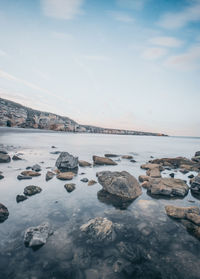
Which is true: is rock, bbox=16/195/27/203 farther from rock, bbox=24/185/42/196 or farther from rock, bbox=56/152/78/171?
rock, bbox=56/152/78/171

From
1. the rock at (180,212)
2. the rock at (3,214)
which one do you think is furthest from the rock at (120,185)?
the rock at (3,214)

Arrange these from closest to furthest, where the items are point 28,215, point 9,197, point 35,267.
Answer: point 35,267
point 28,215
point 9,197

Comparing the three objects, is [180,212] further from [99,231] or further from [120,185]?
[99,231]

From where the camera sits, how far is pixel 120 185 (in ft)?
27.0

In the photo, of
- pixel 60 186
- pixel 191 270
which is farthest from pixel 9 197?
pixel 191 270

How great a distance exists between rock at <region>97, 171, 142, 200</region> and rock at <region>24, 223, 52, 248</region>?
4.19 meters

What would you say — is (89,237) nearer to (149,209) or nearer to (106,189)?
(149,209)

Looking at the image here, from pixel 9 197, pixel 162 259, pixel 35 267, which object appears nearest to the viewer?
pixel 35 267

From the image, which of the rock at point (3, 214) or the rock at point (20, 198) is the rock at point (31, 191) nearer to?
the rock at point (20, 198)

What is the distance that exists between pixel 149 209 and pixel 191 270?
301cm

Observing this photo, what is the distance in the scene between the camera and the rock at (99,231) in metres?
4.62

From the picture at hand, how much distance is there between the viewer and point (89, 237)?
467 centimetres

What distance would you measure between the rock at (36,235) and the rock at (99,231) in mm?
1123

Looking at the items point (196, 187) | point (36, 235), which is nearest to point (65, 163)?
point (36, 235)
